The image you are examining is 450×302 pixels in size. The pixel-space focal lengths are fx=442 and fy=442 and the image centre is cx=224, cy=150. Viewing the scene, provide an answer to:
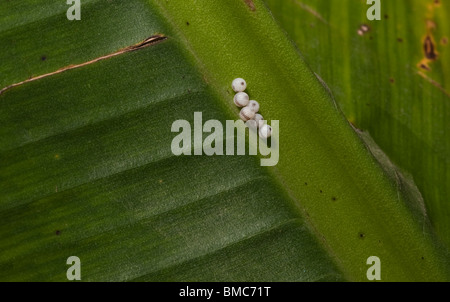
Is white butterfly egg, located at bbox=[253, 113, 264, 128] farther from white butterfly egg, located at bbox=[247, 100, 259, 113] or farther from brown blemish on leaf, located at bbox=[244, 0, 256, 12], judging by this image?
brown blemish on leaf, located at bbox=[244, 0, 256, 12]

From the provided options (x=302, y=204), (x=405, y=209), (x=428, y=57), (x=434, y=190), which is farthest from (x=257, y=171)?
(x=428, y=57)

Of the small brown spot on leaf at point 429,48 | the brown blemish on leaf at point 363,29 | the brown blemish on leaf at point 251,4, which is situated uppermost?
the brown blemish on leaf at point 251,4

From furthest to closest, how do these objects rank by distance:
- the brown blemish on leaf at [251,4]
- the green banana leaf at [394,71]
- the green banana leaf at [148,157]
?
the green banana leaf at [394,71], the brown blemish on leaf at [251,4], the green banana leaf at [148,157]

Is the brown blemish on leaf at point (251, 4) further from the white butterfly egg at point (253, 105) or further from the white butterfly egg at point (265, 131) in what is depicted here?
the white butterfly egg at point (265, 131)

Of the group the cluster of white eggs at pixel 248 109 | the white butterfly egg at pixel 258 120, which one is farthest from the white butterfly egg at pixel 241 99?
the white butterfly egg at pixel 258 120

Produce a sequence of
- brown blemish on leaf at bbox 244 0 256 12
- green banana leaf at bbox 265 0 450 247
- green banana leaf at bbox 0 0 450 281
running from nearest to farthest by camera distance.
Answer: green banana leaf at bbox 0 0 450 281 → brown blemish on leaf at bbox 244 0 256 12 → green banana leaf at bbox 265 0 450 247

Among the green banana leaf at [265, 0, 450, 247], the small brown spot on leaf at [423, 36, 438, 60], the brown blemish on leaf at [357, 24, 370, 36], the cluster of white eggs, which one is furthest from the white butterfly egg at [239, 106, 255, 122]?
the small brown spot on leaf at [423, 36, 438, 60]

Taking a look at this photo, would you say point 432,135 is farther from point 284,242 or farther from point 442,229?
point 284,242

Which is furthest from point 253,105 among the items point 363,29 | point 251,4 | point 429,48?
point 429,48
